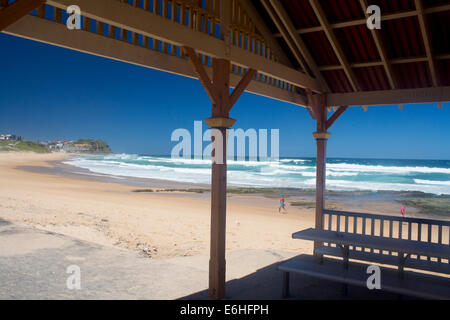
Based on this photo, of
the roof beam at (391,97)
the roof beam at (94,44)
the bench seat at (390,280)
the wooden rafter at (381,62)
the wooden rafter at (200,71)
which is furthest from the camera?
the roof beam at (391,97)

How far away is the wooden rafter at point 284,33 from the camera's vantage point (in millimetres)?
5252

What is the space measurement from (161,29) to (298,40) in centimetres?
286

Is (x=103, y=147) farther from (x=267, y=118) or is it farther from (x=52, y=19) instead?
(x=52, y=19)

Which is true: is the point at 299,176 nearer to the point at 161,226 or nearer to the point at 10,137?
the point at 161,226

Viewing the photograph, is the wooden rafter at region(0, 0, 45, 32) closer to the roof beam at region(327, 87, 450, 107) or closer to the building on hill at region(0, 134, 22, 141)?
the roof beam at region(327, 87, 450, 107)

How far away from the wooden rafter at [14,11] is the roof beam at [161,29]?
1.26ft

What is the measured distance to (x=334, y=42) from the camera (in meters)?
5.42

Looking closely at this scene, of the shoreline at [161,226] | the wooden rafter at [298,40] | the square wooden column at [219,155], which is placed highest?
the wooden rafter at [298,40]

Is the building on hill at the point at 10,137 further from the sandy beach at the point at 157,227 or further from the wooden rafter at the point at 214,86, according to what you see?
the wooden rafter at the point at 214,86

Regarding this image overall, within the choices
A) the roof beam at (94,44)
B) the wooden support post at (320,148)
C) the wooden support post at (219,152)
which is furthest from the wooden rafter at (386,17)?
the wooden support post at (219,152)

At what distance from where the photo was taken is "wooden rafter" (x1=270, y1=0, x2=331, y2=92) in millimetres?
5188

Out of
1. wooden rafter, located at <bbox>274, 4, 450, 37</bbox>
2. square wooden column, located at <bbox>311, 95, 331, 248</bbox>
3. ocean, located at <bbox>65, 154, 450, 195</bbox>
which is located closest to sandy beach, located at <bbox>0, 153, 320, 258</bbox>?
square wooden column, located at <bbox>311, 95, 331, 248</bbox>

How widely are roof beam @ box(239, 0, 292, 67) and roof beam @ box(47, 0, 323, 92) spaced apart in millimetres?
838
